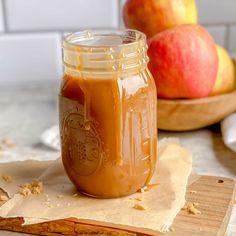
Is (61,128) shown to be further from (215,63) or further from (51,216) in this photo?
(215,63)

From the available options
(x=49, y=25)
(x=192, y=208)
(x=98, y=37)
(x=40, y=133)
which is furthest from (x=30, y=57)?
(x=192, y=208)

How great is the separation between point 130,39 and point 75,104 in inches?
3.9

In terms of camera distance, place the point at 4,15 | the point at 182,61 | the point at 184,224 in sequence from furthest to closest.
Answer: the point at 4,15 → the point at 182,61 → the point at 184,224

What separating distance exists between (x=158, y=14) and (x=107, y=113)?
35cm

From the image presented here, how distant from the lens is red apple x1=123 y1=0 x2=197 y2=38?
0.92 meters

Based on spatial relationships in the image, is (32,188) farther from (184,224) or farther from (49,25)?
(49,25)

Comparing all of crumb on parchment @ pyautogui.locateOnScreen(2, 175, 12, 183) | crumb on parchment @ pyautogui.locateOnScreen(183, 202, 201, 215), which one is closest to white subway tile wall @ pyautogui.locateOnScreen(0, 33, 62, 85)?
crumb on parchment @ pyautogui.locateOnScreen(2, 175, 12, 183)

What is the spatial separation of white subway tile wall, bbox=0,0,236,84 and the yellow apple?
0.23 metres

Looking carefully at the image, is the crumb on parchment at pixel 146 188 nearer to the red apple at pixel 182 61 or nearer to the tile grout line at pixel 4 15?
the red apple at pixel 182 61

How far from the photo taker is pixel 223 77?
3.03 feet

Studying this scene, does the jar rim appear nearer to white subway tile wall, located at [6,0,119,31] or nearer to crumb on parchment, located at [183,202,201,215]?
crumb on parchment, located at [183,202,201,215]

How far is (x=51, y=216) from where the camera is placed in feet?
2.03

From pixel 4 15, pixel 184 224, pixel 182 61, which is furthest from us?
pixel 4 15

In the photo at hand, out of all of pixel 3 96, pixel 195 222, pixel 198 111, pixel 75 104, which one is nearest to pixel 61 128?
pixel 75 104
